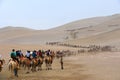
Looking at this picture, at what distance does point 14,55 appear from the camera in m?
25.5

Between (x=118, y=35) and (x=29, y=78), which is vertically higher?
(x=118, y=35)

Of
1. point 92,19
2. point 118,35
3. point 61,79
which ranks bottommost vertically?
point 61,79

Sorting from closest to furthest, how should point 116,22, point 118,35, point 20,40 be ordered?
point 118,35
point 20,40
point 116,22

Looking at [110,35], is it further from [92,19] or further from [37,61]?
[92,19]

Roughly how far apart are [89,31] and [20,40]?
81.3ft

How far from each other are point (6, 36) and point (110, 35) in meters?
57.6

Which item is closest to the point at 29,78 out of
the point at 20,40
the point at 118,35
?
the point at 118,35

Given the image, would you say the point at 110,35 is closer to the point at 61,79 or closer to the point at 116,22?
the point at 116,22

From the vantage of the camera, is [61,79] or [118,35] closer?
[61,79]

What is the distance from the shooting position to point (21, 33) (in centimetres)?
14862

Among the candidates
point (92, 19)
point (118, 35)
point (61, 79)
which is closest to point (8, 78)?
point (61, 79)

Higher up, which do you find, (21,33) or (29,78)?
(21,33)

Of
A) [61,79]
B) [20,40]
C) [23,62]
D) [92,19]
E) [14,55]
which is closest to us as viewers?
[61,79]

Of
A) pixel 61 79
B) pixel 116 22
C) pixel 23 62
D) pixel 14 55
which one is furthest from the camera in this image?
pixel 116 22
